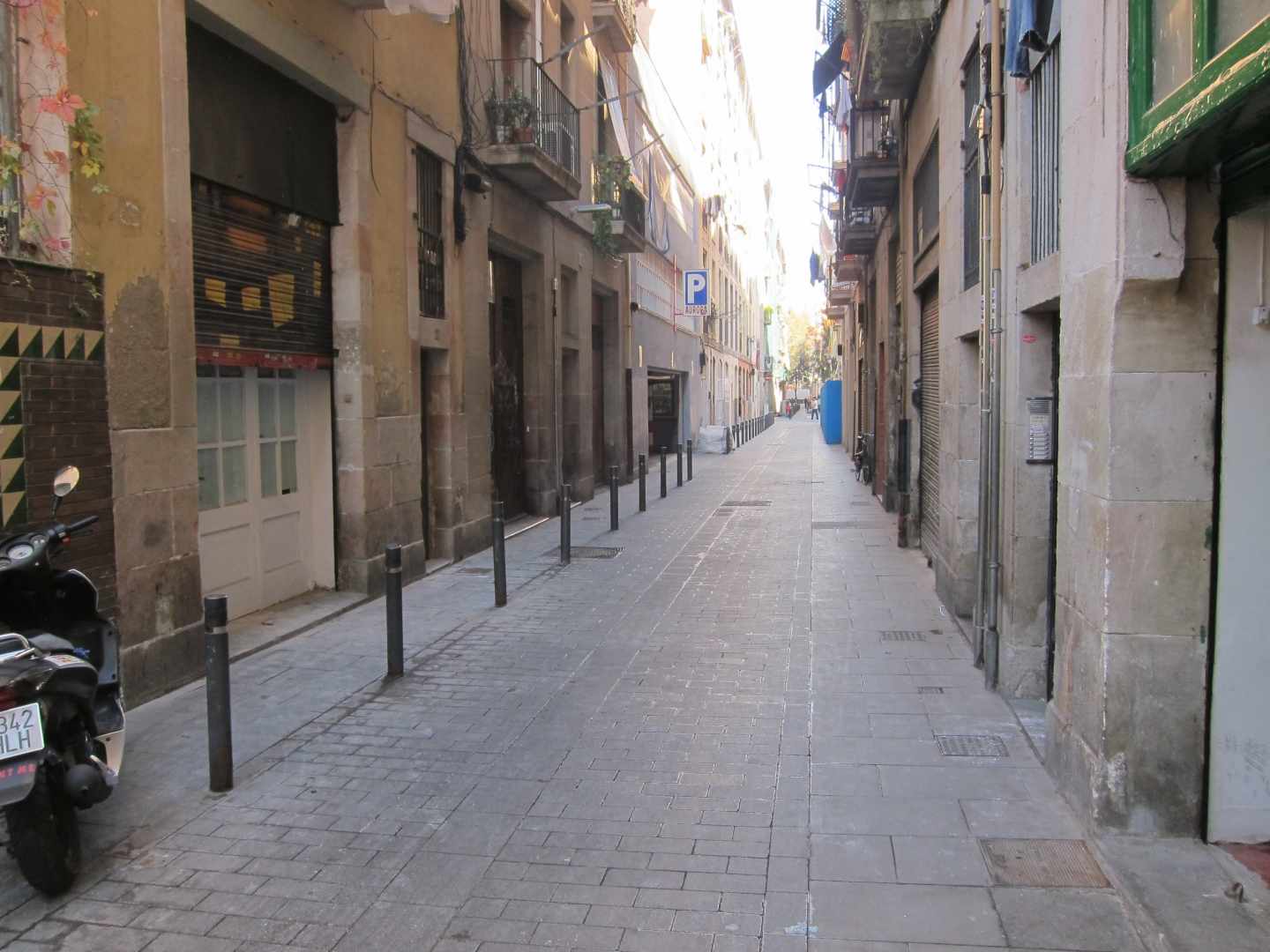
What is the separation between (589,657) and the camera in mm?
7531

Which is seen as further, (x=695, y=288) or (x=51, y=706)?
(x=695, y=288)

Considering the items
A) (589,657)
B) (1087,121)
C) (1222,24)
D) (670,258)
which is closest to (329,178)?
(589,657)

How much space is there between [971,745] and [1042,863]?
1429 millimetres

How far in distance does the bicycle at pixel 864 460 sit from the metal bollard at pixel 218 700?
54.4ft

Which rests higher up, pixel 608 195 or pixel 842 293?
pixel 608 195

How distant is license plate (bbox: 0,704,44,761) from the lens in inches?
143

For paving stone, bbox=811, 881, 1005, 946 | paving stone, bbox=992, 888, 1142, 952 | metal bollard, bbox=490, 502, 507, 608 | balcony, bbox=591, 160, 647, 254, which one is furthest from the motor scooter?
balcony, bbox=591, 160, 647, 254

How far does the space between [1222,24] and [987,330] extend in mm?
3360

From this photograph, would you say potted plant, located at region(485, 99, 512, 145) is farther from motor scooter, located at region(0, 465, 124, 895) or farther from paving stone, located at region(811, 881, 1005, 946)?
paving stone, located at region(811, 881, 1005, 946)

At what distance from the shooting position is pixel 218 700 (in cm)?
504

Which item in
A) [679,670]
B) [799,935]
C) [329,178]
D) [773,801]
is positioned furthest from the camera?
[329,178]

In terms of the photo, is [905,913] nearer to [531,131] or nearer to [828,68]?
[531,131]

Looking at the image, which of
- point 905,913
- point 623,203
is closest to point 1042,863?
point 905,913

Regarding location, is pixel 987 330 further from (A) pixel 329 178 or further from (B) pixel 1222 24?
(A) pixel 329 178
